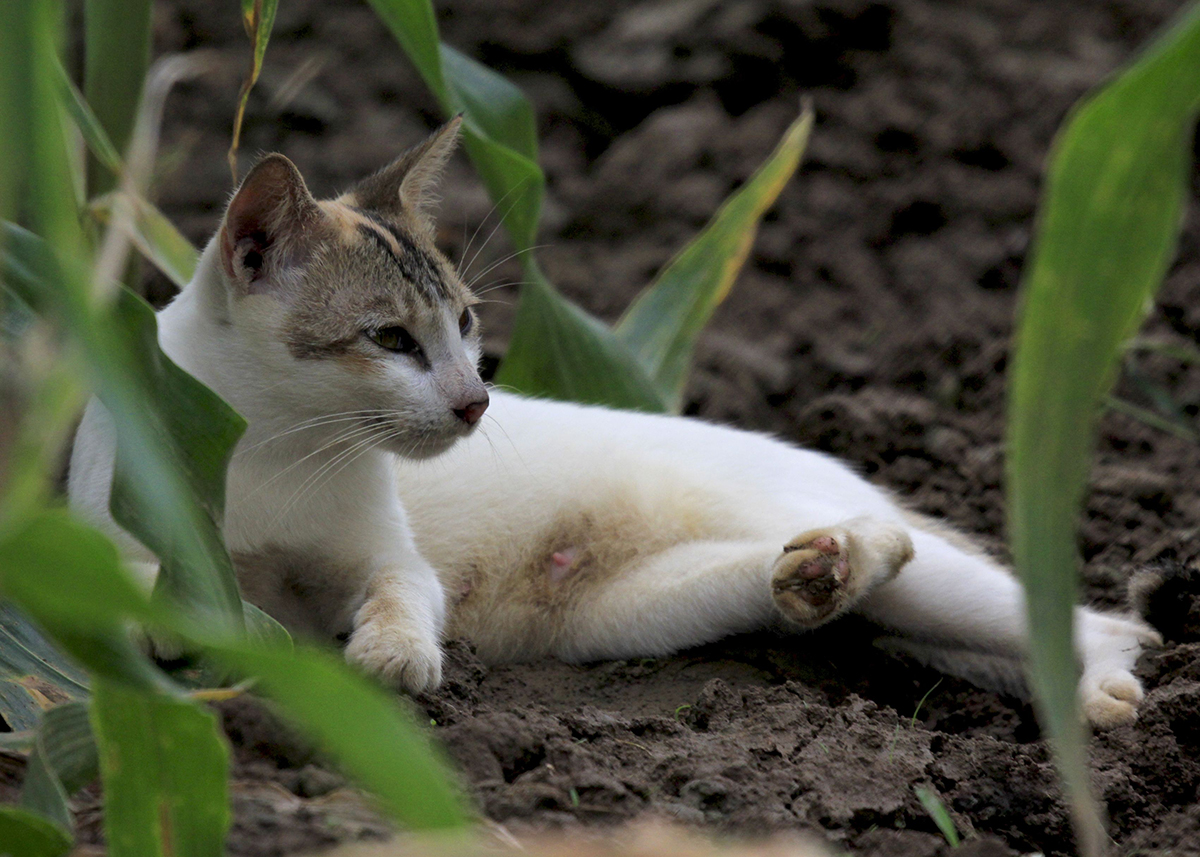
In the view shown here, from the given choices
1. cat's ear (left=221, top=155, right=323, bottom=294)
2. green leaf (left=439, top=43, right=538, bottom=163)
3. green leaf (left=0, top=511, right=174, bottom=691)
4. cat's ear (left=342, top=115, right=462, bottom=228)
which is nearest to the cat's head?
cat's ear (left=221, top=155, right=323, bottom=294)

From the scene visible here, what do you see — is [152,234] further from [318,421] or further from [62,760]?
[62,760]

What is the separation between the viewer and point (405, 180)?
2.50 metres

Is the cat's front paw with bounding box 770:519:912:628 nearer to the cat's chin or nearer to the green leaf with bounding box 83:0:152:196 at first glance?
the cat's chin

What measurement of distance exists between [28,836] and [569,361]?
Answer: 2.08 metres

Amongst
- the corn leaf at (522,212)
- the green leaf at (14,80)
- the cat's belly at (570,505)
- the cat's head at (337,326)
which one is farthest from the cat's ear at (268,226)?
the green leaf at (14,80)

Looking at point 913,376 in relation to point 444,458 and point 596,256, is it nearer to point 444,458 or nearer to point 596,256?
point 596,256

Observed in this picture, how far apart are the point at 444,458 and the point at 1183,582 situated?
1561 mm

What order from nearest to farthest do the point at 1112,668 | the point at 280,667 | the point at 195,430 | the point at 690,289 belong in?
the point at 280,667
the point at 195,430
the point at 1112,668
the point at 690,289

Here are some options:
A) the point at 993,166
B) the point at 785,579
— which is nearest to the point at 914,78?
the point at 993,166

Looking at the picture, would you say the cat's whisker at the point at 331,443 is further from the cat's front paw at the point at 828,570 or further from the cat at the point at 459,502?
the cat's front paw at the point at 828,570

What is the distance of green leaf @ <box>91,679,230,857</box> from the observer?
1142 millimetres

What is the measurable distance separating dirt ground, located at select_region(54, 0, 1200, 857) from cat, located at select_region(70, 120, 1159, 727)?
0.12 metres

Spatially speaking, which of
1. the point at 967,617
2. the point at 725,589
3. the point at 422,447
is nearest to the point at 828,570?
the point at 725,589

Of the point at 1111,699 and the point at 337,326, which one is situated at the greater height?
the point at 337,326
